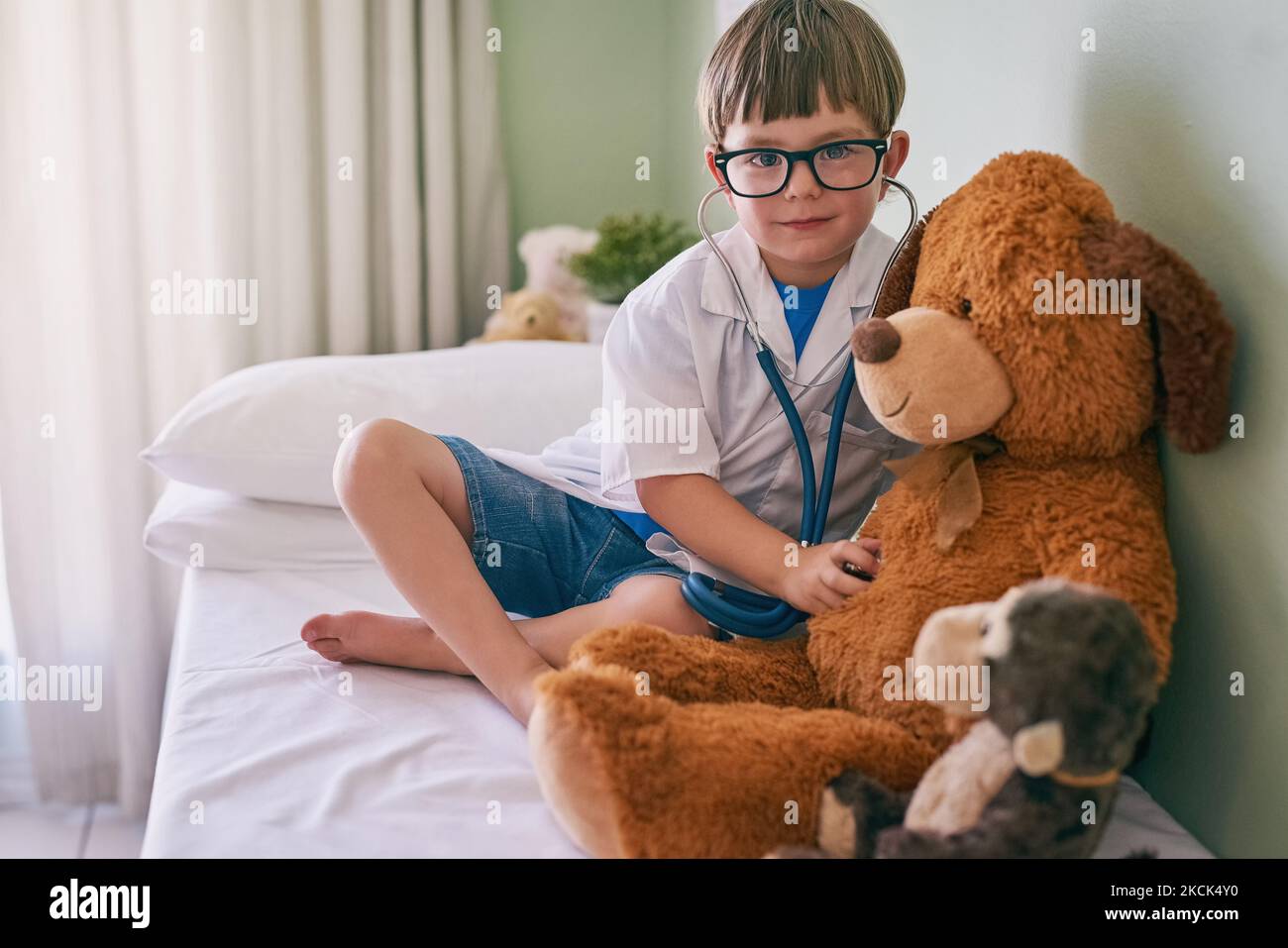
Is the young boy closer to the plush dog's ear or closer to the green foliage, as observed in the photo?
the plush dog's ear

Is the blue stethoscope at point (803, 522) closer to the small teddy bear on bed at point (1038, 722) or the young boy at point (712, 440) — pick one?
the young boy at point (712, 440)

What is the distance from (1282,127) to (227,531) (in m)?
1.23

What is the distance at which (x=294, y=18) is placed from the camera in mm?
2115

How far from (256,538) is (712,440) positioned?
68cm

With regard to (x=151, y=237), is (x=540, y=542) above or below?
below

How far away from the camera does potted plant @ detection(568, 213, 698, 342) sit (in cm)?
212

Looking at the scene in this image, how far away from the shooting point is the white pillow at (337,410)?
5.16 feet

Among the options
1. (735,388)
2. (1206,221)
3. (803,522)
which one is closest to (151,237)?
(735,388)

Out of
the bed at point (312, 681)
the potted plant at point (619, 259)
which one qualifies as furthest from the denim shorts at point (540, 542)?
the potted plant at point (619, 259)

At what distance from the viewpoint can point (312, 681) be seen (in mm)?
1138

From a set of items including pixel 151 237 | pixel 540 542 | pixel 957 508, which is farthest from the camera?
pixel 151 237

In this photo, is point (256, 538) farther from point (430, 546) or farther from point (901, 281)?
point (901, 281)

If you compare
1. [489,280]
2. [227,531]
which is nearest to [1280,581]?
[227,531]
